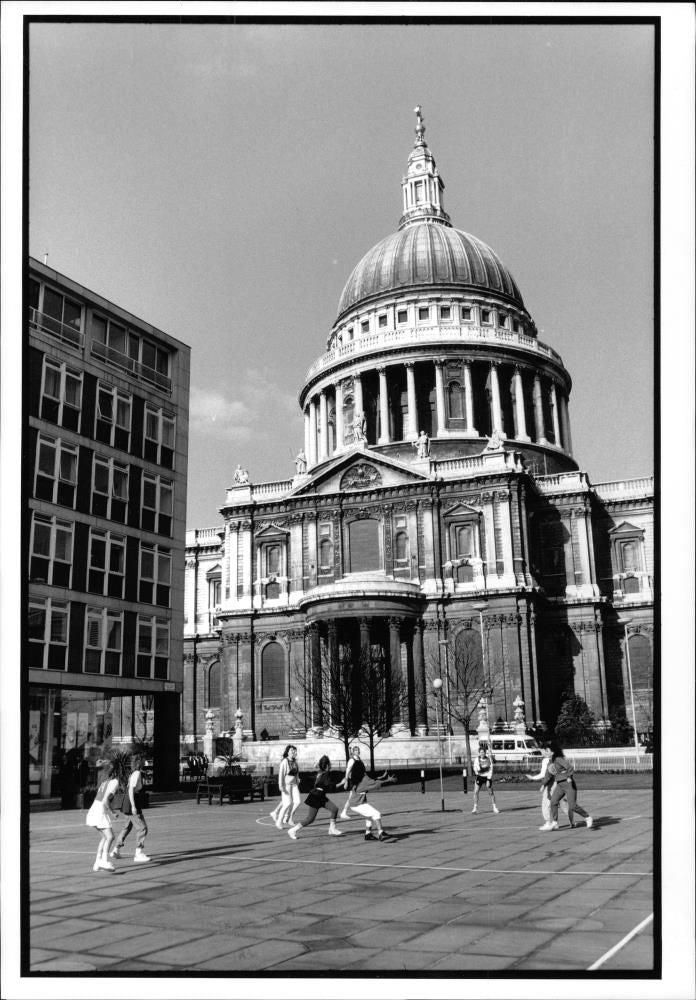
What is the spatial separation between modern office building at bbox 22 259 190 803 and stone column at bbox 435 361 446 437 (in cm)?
5293

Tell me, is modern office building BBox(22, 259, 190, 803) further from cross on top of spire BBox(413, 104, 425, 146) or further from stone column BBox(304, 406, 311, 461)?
stone column BBox(304, 406, 311, 461)

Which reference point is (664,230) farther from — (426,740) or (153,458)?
(426,740)

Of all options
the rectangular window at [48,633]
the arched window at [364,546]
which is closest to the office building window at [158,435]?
the rectangular window at [48,633]

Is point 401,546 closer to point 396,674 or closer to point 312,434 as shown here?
point 396,674

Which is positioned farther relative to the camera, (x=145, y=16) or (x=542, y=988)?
(x=145, y=16)

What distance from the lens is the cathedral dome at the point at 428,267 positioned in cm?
7981

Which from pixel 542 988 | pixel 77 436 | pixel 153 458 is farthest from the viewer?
pixel 153 458

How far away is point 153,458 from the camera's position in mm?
17422

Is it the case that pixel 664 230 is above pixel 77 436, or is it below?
above

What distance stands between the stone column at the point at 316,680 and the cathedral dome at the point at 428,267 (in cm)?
3243

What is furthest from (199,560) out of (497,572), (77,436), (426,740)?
(77,436)

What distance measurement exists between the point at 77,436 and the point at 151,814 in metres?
9.37

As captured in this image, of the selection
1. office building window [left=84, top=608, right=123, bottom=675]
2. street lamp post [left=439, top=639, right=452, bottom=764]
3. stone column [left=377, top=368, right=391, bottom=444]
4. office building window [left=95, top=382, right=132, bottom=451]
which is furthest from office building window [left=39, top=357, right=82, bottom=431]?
stone column [left=377, top=368, right=391, bottom=444]

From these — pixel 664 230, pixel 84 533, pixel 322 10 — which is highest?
pixel 322 10
